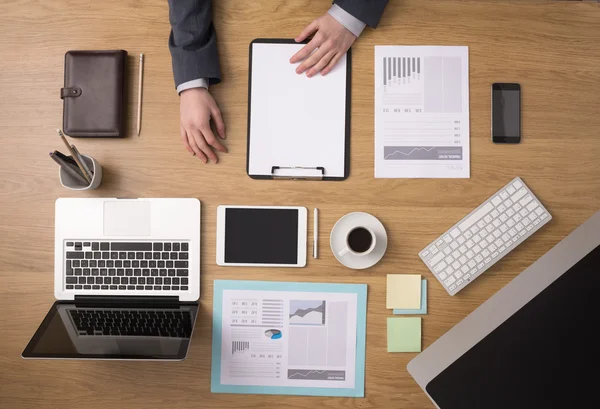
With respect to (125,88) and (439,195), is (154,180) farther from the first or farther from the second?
(439,195)

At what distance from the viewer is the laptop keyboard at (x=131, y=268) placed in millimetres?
1021

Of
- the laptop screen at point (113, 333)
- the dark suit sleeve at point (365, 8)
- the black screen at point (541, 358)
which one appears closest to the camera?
the black screen at point (541, 358)

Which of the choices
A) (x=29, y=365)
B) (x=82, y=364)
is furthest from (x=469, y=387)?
(x=29, y=365)

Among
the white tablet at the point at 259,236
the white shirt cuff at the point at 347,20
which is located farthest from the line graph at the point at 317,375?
the white shirt cuff at the point at 347,20

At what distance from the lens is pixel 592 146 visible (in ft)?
3.41

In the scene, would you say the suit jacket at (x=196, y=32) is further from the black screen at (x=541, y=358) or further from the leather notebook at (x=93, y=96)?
the black screen at (x=541, y=358)

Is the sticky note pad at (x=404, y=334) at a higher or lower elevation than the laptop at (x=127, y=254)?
lower

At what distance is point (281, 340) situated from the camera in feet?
3.39

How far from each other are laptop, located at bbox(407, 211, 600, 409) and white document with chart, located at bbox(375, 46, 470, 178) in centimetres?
38

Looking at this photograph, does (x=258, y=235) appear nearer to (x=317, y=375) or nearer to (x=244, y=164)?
(x=244, y=164)

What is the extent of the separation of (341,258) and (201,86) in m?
0.46

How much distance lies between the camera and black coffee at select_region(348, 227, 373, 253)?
102 centimetres

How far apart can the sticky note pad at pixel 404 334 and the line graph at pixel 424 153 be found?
13.5 inches

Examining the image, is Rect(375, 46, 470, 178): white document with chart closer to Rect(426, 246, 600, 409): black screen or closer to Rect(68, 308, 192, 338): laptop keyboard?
Rect(426, 246, 600, 409): black screen
